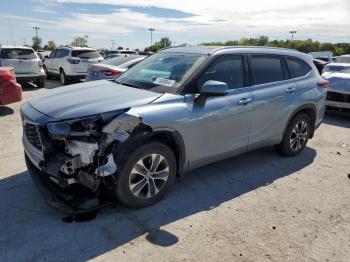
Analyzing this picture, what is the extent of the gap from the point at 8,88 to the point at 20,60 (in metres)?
5.00

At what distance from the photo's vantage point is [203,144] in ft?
13.7

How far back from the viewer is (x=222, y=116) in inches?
167

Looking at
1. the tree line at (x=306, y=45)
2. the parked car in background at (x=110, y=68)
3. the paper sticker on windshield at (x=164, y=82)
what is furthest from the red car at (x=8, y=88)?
the tree line at (x=306, y=45)

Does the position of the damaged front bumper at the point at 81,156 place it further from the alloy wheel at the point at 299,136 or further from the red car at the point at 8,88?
the red car at the point at 8,88

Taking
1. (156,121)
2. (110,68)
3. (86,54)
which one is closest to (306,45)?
→ (86,54)

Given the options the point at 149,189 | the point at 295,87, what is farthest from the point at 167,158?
the point at 295,87

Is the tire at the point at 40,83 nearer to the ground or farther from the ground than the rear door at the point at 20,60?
nearer to the ground

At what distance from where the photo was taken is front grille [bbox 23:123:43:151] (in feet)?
11.7

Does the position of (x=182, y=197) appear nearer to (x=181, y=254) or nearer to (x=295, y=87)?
(x=181, y=254)

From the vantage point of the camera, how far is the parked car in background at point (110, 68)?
9.73m

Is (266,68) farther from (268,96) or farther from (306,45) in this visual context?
(306,45)

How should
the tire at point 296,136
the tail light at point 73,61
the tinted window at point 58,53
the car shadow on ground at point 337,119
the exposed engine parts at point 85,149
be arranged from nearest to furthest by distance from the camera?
the exposed engine parts at point 85,149 → the tire at point 296,136 → the car shadow on ground at point 337,119 → the tail light at point 73,61 → the tinted window at point 58,53

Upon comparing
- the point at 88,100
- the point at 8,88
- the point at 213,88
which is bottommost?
the point at 8,88

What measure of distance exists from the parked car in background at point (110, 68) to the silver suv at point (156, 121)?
476 centimetres
